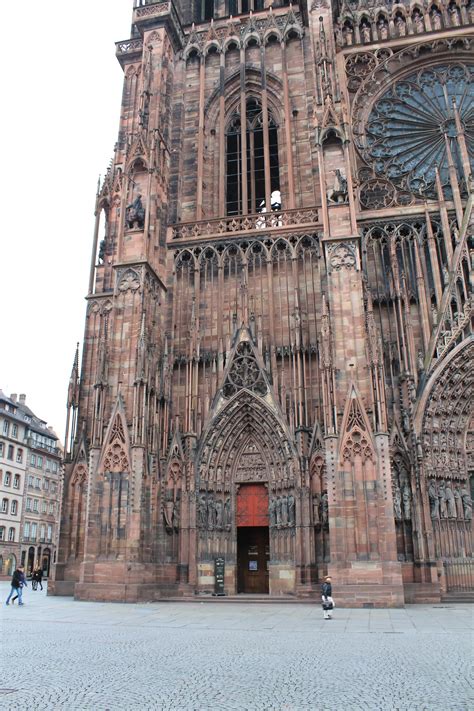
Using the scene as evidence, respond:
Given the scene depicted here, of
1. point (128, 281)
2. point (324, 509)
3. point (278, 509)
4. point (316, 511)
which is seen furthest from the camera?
point (128, 281)

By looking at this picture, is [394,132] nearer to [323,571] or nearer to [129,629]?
[323,571]

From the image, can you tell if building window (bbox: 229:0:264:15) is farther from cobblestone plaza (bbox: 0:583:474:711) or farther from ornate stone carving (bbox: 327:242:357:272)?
cobblestone plaza (bbox: 0:583:474:711)

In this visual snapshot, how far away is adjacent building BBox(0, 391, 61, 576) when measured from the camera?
5494cm

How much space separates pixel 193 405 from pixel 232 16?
20.4 m

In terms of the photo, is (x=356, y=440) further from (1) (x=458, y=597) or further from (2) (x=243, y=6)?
(2) (x=243, y=6)

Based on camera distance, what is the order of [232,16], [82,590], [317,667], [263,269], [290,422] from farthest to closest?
[232,16] < [263,269] < [290,422] < [82,590] < [317,667]

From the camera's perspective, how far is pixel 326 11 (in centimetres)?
2695

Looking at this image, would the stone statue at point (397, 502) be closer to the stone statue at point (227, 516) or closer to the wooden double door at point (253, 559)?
the wooden double door at point (253, 559)

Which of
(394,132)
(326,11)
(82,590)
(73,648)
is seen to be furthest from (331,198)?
(73,648)

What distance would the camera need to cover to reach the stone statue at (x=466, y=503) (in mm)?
21062

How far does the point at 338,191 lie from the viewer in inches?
885

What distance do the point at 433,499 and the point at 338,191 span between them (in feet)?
36.9

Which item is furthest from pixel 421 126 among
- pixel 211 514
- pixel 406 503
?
pixel 211 514

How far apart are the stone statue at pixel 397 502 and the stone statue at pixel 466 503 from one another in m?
2.70
